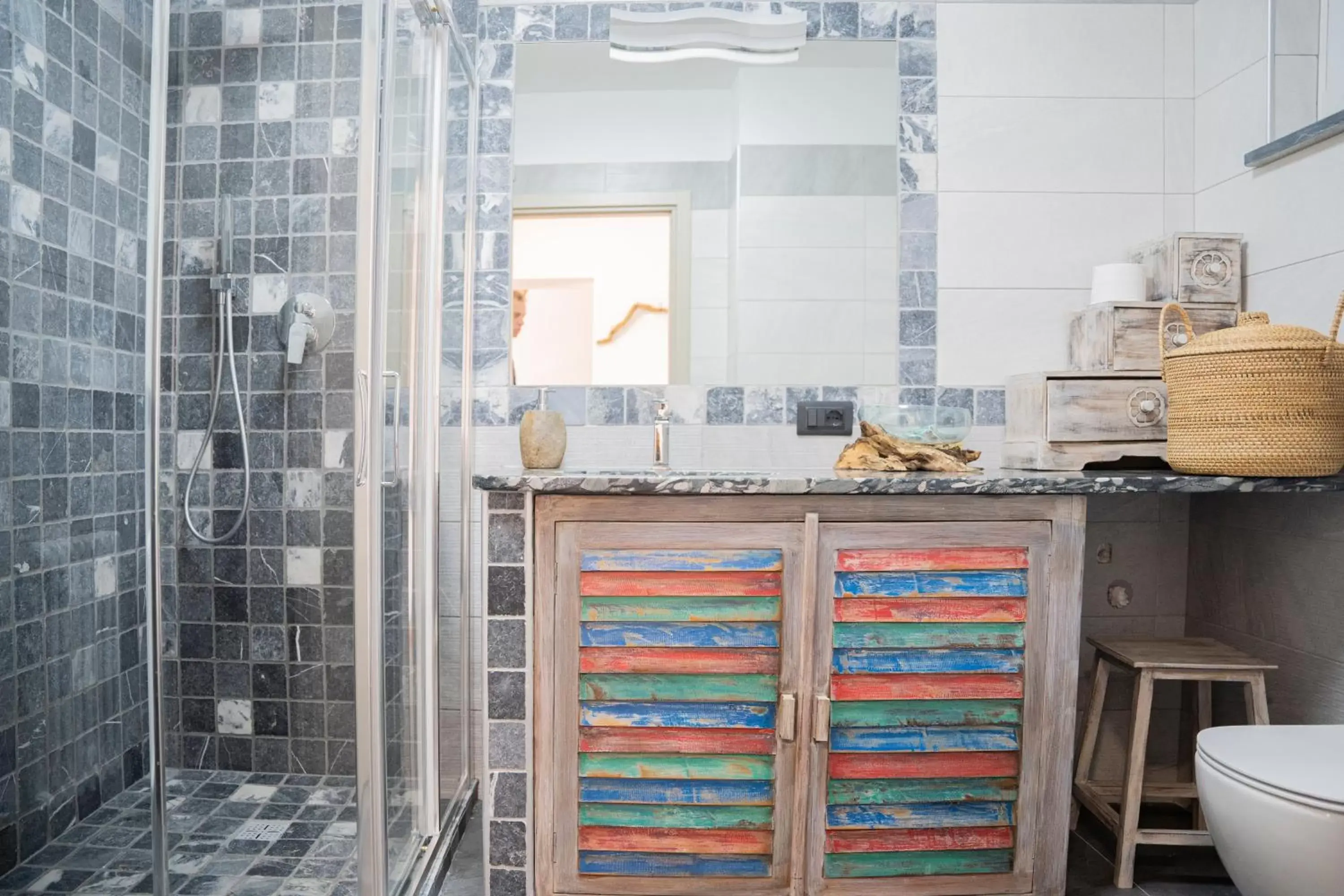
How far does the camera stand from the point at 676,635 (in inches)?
62.4

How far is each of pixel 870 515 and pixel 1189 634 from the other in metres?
1.22

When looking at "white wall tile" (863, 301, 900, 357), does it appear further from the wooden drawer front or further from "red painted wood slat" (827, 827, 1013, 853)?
"red painted wood slat" (827, 827, 1013, 853)

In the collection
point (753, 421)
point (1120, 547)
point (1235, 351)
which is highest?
point (1235, 351)

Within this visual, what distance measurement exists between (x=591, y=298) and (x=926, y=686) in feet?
4.11

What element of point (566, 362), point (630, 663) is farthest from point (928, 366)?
point (630, 663)

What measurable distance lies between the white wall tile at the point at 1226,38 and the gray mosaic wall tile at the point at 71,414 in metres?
2.34

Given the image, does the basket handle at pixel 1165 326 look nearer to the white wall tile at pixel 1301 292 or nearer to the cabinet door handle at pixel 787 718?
the white wall tile at pixel 1301 292

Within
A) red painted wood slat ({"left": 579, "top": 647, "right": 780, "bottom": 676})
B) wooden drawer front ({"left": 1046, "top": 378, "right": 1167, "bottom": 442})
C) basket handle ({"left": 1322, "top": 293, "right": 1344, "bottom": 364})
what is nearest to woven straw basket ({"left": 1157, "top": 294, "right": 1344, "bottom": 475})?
basket handle ({"left": 1322, "top": 293, "right": 1344, "bottom": 364})

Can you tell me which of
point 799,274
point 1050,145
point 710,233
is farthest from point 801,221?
point 1050,145

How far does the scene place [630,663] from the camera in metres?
1.59

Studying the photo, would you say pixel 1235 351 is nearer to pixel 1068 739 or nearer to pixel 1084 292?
pixel 1084 292

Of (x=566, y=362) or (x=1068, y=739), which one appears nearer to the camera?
(x=1068, y=739)

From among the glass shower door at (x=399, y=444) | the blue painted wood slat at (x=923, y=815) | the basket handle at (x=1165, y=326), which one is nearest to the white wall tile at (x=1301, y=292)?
the basket handle at (x=1165, y=326)

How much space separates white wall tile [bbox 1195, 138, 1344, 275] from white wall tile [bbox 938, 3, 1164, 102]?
0.38 m
